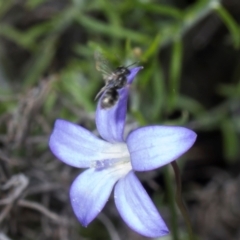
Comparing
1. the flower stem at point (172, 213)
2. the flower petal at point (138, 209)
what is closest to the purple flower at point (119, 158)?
the flower petal at point (138, 209)

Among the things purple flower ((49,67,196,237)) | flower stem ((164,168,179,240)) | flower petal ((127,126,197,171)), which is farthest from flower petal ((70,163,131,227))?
flower stem ((164,168,179,240))

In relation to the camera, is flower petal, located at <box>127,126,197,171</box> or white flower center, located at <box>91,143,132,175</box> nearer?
flower petal, located at <box>127,126,197,171</box>

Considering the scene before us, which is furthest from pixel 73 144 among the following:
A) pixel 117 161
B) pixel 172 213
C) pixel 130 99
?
pixel 130 99

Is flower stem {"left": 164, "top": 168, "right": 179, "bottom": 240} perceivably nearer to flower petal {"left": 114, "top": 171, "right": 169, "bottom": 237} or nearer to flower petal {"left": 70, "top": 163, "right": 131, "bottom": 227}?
flower petal {"left": 70, "top": 163, "right": 131, "bottom": 227}

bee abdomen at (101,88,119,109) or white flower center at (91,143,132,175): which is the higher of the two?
bee abdomen at (101,88,119,109)

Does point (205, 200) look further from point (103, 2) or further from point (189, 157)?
point (103, 2)

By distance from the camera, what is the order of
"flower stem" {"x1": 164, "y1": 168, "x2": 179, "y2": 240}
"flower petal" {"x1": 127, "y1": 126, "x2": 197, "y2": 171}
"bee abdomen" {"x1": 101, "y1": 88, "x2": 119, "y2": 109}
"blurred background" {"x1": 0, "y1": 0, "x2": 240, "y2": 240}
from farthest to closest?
"blurred background" {"x1": 0, "y1": 0, "x2": 240, "y2": 240} < "flower stem" {"x1": 164, "y1": 168, "x2": 179, "y2": 240} < "bee abdomen" {"x1": 101, "y1": 88, "x2": 119, "y2": 109} < "flower petal" {"x1": 127, "y1": 126, "x2": 197, "y2": 171}

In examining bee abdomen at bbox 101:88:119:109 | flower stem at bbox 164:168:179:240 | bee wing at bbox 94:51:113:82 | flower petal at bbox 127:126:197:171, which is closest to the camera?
flower petal at bbox 127:126:197:171
